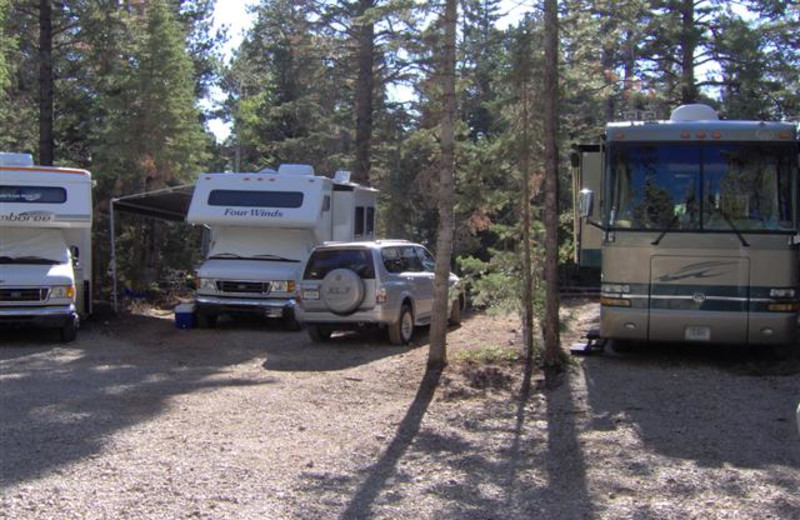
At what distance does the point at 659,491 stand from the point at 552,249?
5070mm

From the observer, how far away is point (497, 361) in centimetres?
1105

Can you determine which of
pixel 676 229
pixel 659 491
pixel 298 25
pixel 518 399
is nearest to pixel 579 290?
pixel 298 25

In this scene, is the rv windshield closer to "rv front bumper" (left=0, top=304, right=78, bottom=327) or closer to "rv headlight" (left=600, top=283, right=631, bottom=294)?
→ "rv headlight" (left=600, top=283, right=631, bottom=294)

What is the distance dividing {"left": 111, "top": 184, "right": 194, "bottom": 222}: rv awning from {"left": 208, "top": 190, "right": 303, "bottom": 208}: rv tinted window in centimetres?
146

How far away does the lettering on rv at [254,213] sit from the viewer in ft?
50.7

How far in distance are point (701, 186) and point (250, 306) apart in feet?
26.8

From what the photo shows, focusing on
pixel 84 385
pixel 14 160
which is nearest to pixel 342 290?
pixel 84 385

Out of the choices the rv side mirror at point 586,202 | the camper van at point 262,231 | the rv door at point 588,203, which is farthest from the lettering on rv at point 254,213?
the rv side mirror at point 586,202

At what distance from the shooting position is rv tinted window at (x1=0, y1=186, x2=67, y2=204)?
14.3 meters

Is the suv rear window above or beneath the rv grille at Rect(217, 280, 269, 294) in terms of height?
above

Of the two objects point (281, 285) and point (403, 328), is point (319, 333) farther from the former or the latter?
point (281, 285)

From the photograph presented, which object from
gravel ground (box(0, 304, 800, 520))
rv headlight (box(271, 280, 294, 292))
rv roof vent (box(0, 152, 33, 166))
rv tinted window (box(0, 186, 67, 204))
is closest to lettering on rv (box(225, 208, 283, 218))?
rv headlight (box(271, 280, 294, 292))

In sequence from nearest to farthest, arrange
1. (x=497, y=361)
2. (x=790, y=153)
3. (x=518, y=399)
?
(x=518, y=399) < (x=790, y=153) < (x=497, y=361)

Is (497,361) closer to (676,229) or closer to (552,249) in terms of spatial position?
(552,249)
